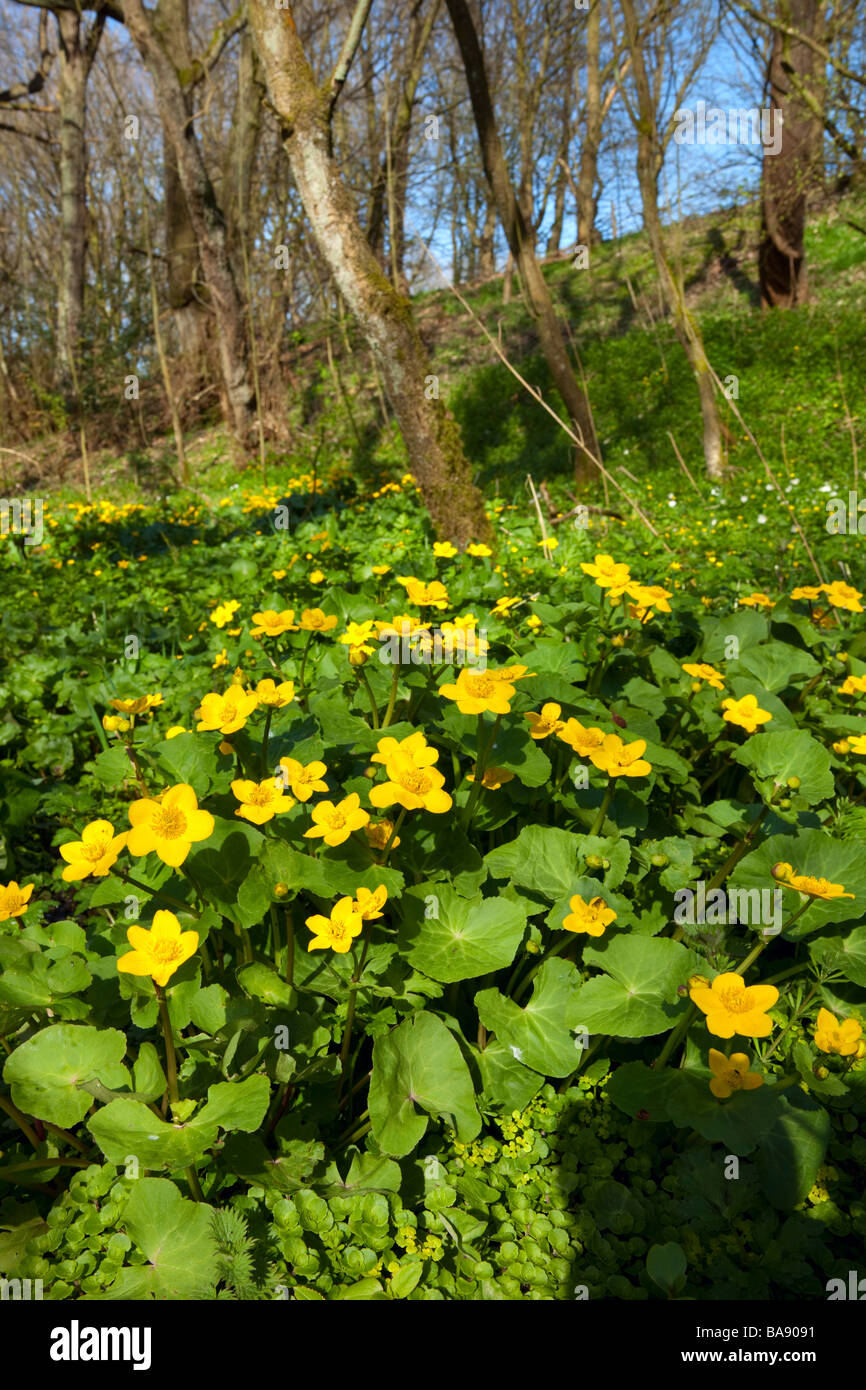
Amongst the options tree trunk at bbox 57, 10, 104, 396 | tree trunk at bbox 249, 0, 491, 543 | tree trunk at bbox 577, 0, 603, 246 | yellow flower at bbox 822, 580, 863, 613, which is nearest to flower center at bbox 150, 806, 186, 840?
yellow flower at bbox 822, 580, 863, 613

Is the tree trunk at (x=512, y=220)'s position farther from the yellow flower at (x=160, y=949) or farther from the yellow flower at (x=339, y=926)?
the yellow flower at (x=160, y=949)

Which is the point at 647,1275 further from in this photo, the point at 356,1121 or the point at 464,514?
the point at 464,514

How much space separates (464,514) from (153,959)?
397 centimetres

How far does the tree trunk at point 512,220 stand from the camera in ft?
19.7

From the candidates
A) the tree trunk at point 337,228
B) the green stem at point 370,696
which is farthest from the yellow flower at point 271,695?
the tree trunk at point 337,228

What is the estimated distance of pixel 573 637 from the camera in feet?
8.49

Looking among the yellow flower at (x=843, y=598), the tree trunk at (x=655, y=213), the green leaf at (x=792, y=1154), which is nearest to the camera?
the green leaf at (x=792, y=1154)

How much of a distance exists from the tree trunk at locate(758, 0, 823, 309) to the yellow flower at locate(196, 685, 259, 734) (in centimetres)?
667

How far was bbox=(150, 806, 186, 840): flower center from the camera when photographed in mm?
1305

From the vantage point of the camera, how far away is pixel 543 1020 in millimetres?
1500

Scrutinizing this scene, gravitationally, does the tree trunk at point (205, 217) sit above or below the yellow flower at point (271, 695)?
above

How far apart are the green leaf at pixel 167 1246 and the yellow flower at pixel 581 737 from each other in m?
1.06

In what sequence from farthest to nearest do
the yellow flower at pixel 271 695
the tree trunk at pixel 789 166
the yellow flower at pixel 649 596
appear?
the tree trunk at pixel 789 166
the yellow flower at pixel 649 596
the yellow flower at pixel 271 695
